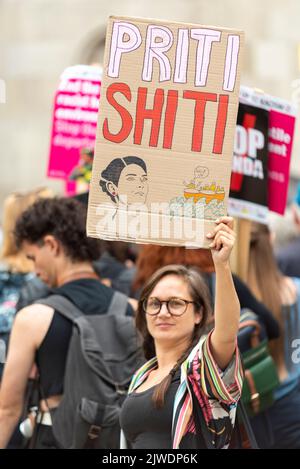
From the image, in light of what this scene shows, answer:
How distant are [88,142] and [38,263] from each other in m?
1.90

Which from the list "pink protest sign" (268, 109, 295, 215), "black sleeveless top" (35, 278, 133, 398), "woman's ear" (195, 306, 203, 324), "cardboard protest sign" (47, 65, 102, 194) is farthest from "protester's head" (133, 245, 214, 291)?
"cardboard protest sign" (47, 65, 102, 194)

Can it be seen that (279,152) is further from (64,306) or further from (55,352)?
(55,352)

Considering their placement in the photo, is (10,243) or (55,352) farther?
(10,243)

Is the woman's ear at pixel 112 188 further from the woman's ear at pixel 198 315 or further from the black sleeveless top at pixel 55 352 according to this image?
the black sleeveless top at pixel 55 352

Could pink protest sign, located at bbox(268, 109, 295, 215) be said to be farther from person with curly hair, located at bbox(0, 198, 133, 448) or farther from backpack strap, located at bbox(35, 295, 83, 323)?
backpack strap, located at bbox(35, 295, 83, 323)

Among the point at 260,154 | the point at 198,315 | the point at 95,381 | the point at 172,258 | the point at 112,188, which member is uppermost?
the point at 260,154

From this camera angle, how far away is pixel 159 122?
380 cm

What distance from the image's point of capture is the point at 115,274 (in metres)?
6.39

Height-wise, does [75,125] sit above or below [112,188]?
above

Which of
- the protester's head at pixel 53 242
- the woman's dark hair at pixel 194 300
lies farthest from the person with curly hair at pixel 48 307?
the woman's dark hair at pixel 194 300

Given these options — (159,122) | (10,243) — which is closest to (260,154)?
(159,122)

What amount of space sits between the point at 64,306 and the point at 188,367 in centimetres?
113

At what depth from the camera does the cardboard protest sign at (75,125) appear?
6.56 m

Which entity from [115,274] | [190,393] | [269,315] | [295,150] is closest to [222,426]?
[190,393]
